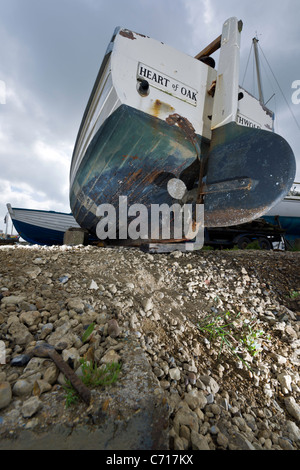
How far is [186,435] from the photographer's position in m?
0.61

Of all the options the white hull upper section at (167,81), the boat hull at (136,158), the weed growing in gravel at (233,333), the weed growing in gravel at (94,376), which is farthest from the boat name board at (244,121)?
the weed growing in gravel at (94,376)

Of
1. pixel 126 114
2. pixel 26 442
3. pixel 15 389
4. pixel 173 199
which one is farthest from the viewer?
pixel 173 199

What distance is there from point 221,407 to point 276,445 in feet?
0.67

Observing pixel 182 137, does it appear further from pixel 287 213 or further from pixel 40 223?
pixel 287 213

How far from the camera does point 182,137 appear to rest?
206 centimetres

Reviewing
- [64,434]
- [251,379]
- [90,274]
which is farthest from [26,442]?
[90,274]

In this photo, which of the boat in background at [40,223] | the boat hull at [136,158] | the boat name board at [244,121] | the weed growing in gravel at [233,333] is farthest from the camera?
the boat in background at [40,223]

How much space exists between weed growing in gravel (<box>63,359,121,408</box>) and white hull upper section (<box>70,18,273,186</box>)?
1997 millimetres

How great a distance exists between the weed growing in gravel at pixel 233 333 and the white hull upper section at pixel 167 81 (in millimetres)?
1903

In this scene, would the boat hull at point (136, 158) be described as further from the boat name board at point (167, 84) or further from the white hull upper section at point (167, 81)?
the boat name board at point (167, 84)

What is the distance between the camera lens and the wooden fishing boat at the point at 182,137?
1.88 m

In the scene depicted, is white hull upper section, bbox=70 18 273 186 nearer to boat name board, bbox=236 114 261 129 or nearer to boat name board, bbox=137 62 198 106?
boat name board, bbox=137 62 198 106

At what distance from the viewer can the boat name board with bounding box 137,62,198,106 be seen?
188cm

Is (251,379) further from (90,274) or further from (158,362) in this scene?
(90,274)
